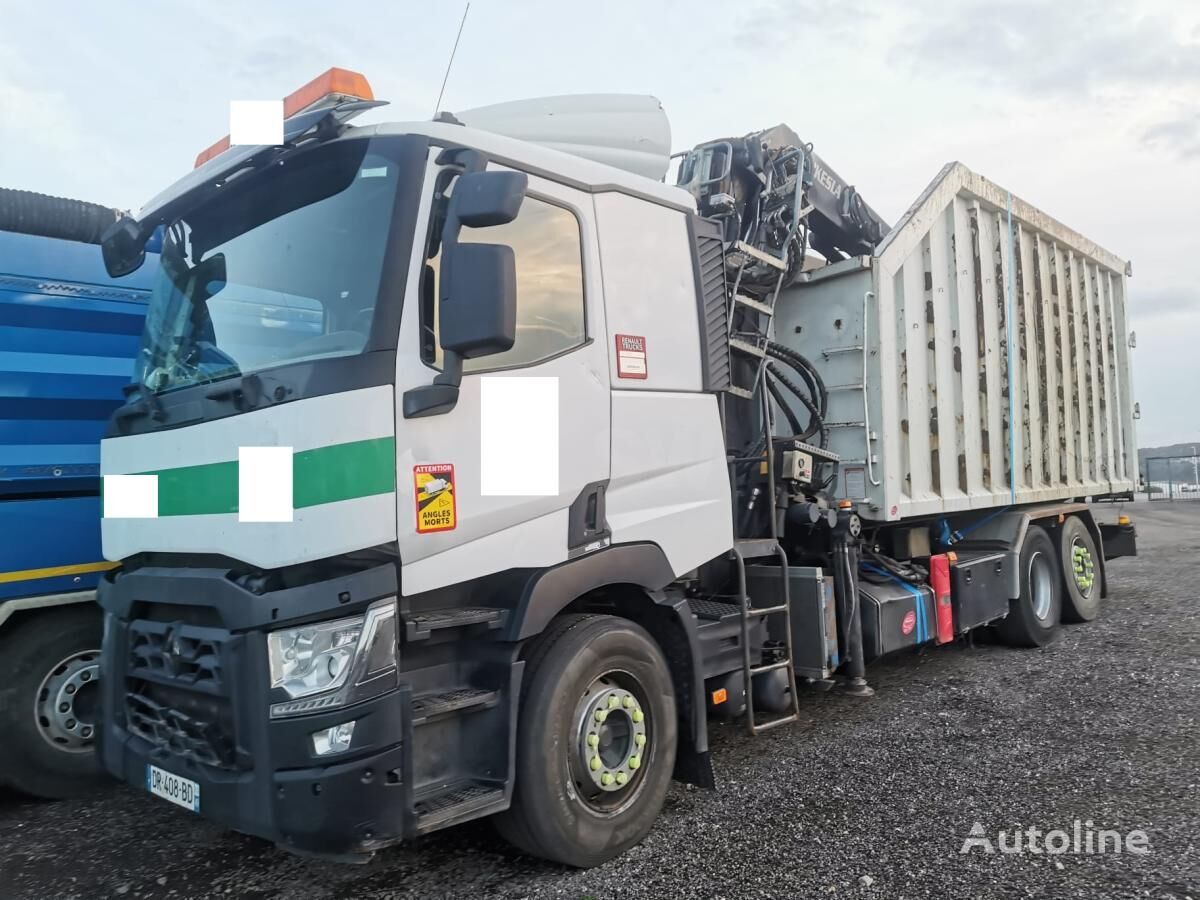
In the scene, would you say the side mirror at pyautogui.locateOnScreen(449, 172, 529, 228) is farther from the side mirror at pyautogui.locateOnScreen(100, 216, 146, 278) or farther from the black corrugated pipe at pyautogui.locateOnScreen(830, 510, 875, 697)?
the black corrugated pipe at pyautogui.locateOnScreen(830, 510, 875, 697)

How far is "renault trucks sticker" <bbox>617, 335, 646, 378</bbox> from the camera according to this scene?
12.3 ft

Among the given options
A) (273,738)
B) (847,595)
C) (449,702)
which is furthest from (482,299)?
(847,595)

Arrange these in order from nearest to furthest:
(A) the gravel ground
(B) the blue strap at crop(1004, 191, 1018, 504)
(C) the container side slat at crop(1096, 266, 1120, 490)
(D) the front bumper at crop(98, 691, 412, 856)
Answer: (D) the front bumper at crop(98, 691, 412, 856) → (A) the gravel ground → (B) the blue strap at crop(1004, 191, 1018, 504) → (C) the container side slat at crop(1096, 266, 1120, 490)

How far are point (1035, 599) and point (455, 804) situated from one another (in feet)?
19.6

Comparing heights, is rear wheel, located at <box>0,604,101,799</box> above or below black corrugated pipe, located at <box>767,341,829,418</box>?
below

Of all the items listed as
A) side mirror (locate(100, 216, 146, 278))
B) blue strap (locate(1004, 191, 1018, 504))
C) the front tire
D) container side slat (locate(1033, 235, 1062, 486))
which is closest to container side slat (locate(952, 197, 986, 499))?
blue strap (locate(1004, 191, 1018, 504))

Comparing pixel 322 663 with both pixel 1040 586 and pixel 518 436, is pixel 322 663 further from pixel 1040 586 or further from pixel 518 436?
pixel 1040 586

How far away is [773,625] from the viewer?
4805 mm

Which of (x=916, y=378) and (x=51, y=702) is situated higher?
(x=916, y=378)

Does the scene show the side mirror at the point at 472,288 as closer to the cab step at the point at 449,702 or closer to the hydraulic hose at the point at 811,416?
the cab step at the point at 449,702

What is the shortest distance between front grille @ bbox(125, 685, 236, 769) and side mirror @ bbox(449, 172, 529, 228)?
184 cm

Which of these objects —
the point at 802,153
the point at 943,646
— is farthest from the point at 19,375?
the point at 943,646

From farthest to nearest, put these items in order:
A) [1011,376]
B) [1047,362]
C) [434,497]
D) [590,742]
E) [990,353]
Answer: [1047,362] < [1011,376] < [990,353] < [590,742] < [434,497]

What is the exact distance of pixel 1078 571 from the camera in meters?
8.01
